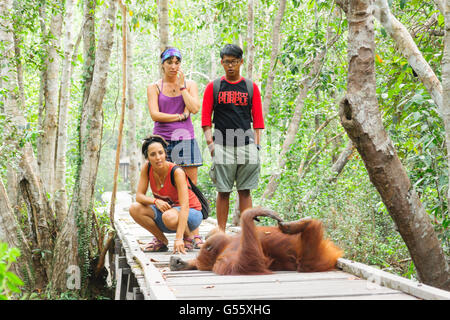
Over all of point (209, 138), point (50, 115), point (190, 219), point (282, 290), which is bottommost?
point (282, 290)

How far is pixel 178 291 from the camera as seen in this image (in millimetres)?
2910

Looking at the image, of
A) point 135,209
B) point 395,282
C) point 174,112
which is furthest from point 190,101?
point 395,282

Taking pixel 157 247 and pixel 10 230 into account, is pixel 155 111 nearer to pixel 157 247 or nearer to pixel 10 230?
pixel 157 247

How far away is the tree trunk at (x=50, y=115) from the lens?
7980 millimetres

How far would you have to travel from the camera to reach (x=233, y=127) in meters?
4.55

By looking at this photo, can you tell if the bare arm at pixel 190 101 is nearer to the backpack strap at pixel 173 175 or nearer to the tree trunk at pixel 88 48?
the backpack strap at pixel 173 175

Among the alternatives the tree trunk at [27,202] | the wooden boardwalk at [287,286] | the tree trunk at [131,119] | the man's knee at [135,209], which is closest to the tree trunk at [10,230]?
the tree trunk at [27,202]

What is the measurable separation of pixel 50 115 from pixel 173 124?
13.7ft

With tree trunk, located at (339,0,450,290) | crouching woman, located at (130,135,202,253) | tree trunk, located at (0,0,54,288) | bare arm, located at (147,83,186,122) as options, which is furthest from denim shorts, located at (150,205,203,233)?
tree trunk, located at (0,0,54,288)

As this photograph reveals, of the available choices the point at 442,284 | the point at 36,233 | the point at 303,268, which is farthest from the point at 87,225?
the point at 442,284

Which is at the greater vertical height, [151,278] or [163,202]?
[163,202]
